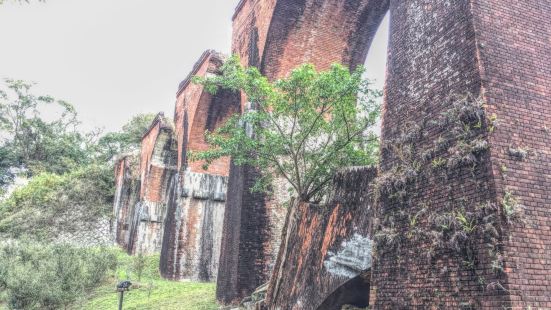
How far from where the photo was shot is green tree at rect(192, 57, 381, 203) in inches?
255

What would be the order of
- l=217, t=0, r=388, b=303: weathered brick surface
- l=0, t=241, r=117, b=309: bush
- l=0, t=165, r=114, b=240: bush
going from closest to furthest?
l=217, t=0, r=388, b=303: weathered brick surface
l=0, t=241, r=117, b=309: bush
l=0, t=165, r=114, b=240: bush

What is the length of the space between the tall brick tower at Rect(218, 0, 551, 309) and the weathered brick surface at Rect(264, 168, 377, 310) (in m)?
0.64

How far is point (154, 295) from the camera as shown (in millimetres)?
10109

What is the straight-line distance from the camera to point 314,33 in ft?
32.9

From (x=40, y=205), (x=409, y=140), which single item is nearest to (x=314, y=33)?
(x=409, y=140)

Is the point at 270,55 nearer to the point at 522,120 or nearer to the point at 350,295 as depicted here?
the point at 350,295

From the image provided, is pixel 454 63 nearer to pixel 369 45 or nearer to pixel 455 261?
pixel 455 261

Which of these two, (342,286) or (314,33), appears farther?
(314,33)

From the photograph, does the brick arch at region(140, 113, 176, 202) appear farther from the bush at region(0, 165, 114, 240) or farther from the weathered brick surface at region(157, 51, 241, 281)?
the bush at region(0, 165, 114, 240)

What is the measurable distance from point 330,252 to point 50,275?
6.71 metres

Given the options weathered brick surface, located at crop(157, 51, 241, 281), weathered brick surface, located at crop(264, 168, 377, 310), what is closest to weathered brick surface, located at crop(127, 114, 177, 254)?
weathered brick surface, located at crop(157, 51, 241, 281)

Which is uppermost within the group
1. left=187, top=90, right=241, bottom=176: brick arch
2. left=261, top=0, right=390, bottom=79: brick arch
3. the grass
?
left=261, top=0, right=390, bottom=79: brick arch

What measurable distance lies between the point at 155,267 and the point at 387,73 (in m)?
Result: 10.2

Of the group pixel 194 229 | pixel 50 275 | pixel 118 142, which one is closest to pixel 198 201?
pixel 194 229
